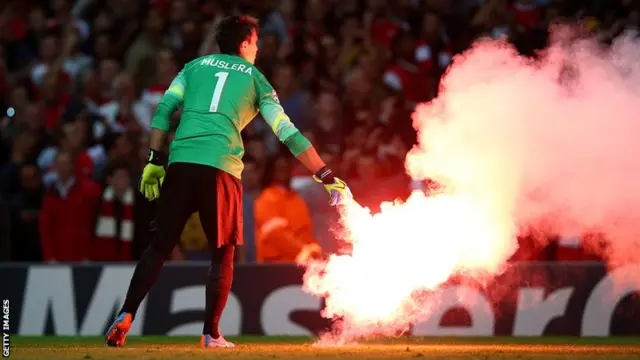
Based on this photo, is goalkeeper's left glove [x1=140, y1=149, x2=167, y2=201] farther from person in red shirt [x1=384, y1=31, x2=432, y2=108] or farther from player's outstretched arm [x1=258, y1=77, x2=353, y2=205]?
person in red shirt [x1=384, y1=31, x2=432, y2=108]

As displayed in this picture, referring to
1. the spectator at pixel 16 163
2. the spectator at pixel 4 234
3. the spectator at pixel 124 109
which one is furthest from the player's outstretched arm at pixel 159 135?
the spectator at pixel 16 163

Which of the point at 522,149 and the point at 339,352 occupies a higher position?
the point at 522,149

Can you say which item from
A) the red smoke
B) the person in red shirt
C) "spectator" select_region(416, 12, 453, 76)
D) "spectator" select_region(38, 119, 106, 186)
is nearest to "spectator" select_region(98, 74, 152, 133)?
"spectator" select_region(38, 119, 106, 186)

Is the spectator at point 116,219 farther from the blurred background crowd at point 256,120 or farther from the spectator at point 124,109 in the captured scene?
the spectator at point 124,109

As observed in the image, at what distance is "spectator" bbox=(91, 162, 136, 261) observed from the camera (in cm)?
1538

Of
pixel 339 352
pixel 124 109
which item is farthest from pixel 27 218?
pixel 339 352

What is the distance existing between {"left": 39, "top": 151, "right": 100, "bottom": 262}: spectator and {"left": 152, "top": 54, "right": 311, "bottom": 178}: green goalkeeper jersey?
17.9 ft

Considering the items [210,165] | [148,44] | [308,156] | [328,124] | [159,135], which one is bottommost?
[210,165]

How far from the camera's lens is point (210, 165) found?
10.1m

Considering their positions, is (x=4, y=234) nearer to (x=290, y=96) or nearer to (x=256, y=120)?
(x=256, y=120)

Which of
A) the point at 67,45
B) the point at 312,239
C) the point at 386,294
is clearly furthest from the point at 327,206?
the point at 67,45

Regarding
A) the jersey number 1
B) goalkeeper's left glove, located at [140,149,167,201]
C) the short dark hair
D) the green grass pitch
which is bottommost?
the green grass pitch

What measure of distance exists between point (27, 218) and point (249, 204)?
9.32 ft

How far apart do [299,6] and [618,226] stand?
A: 7265mm
